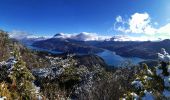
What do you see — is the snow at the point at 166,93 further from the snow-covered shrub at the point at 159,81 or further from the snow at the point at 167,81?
the snow at the point at 167,81

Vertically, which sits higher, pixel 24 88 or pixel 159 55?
pixel 159 55

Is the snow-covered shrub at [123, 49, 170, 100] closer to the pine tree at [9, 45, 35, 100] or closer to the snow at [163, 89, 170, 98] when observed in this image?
the snow at [163, 89, 170, 98]

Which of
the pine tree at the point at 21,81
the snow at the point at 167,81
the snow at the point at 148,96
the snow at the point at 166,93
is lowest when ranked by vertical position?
the pine tree at the point at 21,81

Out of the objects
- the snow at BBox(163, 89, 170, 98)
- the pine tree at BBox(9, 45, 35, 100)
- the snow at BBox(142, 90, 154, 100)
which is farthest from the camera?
the pine tree at BBox(9, 45, 35, 100)

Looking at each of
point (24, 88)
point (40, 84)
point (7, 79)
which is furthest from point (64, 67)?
point (24, 88)

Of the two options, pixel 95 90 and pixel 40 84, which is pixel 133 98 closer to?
pixel 95 90

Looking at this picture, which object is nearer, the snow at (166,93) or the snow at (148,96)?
the snow at (166,93)

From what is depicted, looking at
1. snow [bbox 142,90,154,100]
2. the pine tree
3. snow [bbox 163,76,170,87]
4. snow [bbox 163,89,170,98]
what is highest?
snow [bbox 163,76,170,87]

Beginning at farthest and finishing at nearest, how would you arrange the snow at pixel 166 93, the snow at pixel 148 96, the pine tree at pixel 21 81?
1. the pine tree at pixel 21 81
2. the snow at pixel 148 96
3. the snow at pixel 166 93

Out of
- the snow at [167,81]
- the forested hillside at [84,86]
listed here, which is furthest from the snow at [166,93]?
the snow at [167,81]

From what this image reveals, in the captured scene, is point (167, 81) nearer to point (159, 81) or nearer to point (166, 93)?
point (166, 93)

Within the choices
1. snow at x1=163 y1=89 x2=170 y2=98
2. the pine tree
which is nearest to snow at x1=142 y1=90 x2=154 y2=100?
snow at x1=163 y1=89 x2=170 y2=98
